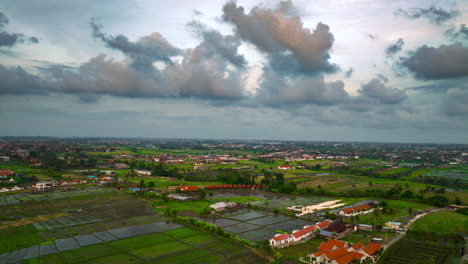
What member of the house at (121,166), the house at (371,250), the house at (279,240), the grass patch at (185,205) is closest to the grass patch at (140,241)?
the house at (279,240)

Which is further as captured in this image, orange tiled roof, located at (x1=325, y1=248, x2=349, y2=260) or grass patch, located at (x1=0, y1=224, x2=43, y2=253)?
grass patch, located at (x1=0, y1=224, x2=43, y2=253)

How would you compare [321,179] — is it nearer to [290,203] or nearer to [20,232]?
[290,203]

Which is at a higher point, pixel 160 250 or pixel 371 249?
pixel 371 249

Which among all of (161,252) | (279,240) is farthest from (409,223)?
(161,252)

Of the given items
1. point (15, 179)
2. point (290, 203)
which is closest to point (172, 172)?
point (15, 179)

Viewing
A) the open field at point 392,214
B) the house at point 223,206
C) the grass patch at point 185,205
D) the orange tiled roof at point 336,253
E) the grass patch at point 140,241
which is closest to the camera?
the orange tiled roof at point 336,253

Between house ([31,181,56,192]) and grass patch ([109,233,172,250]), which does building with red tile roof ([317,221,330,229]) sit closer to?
grass patch ([109,233,172,250])

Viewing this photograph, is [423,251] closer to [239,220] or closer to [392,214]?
[392,214]

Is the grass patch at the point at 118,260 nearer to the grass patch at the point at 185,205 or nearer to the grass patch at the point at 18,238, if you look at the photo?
the grass patch at the point at 18,238

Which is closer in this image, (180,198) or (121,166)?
(180,198)

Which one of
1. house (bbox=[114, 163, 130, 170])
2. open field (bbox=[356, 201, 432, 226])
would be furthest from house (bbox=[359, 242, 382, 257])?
house (bbox=[114, 163, 130, 170])

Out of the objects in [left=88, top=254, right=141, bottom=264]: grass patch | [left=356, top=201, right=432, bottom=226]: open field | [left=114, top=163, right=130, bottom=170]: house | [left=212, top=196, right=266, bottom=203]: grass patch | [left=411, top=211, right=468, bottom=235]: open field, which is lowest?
[left=212, top=196, right=266, bottom=203]: grass patch
